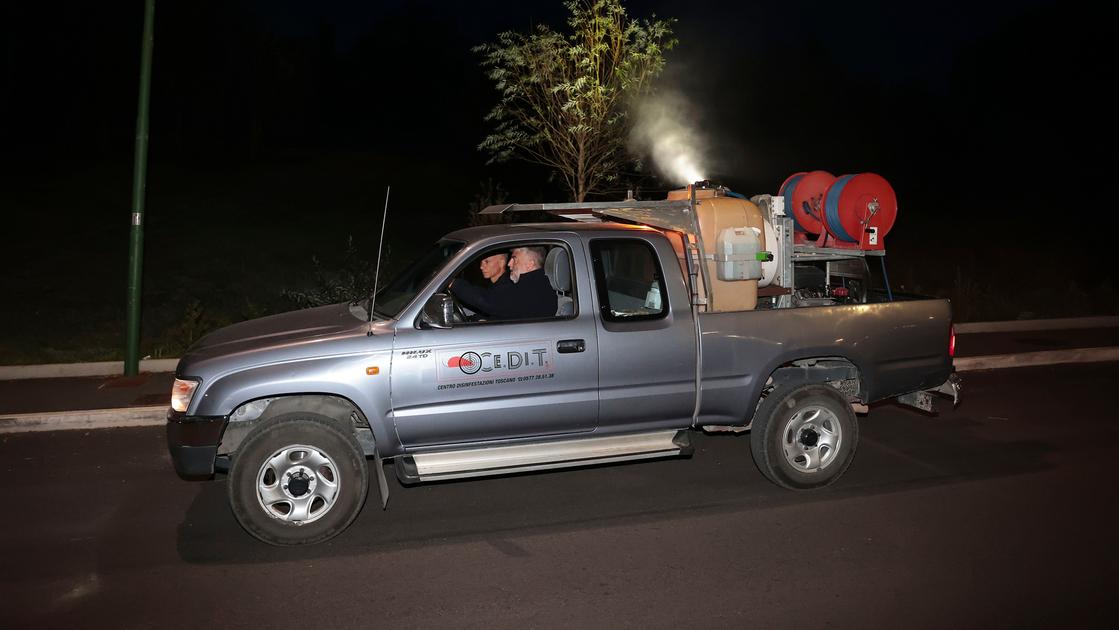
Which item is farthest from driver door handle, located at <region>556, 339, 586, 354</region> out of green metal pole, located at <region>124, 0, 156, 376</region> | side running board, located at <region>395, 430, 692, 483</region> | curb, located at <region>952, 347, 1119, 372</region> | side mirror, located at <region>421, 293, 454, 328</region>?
curb, located at <region>952, 347, 1119, 372</region>

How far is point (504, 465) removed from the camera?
18.8ft

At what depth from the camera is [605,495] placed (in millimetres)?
6539

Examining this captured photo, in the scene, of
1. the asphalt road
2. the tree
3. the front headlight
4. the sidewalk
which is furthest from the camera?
the tree

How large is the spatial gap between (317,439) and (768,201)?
3988 millimetres

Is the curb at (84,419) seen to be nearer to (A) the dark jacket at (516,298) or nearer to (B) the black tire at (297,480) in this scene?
(B) the black tire at (297,480)

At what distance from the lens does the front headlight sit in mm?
5512

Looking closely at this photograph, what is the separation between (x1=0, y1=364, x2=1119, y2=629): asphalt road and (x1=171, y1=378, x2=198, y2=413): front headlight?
34.6 inches

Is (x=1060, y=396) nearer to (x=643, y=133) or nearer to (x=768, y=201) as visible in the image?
(x=768, y=201)

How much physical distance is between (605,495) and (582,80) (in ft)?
19.8

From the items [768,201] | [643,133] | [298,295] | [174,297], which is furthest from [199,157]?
[768,201]

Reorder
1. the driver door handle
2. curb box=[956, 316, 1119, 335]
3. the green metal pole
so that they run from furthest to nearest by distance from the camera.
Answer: curb box=[956, 316, 1119, 335], the green metal pole, the driver door handle

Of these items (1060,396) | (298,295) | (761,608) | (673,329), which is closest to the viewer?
(761,608)

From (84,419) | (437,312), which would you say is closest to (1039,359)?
(437,312)

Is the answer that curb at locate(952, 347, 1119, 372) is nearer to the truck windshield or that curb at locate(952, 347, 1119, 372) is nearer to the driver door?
the driver door
